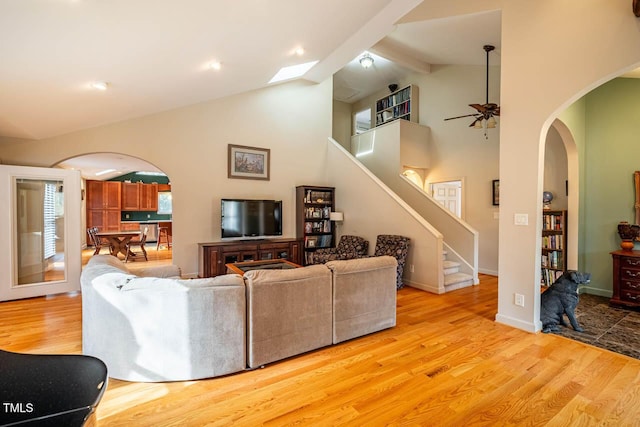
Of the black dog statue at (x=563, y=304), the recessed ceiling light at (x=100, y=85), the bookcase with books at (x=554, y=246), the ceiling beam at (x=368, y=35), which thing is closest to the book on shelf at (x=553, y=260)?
the bookcase with books at (x=554, y=246)

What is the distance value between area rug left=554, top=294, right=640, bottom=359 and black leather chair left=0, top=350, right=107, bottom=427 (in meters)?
3.93

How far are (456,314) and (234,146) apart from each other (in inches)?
182

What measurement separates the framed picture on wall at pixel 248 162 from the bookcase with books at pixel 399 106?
366 centimetres

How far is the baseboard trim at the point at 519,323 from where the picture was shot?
3068 millimetres

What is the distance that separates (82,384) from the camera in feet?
3.26

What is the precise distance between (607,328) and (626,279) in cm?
112

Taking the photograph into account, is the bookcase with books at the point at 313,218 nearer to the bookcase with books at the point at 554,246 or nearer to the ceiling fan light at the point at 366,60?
the ceiling fan light at the point at 366,60

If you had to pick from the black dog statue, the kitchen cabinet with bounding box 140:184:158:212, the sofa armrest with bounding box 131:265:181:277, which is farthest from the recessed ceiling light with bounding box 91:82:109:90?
the kitchen cabinet with bounding box 140:184:158:212

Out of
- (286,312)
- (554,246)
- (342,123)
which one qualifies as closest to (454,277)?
(554,246)

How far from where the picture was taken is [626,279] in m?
3.79

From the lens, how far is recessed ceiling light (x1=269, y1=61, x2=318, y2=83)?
→ 484cm

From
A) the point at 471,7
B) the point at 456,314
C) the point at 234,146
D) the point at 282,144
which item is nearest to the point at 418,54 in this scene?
the point at 471,7

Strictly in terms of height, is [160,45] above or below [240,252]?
above

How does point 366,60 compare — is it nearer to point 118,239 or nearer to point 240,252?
point 240,252
